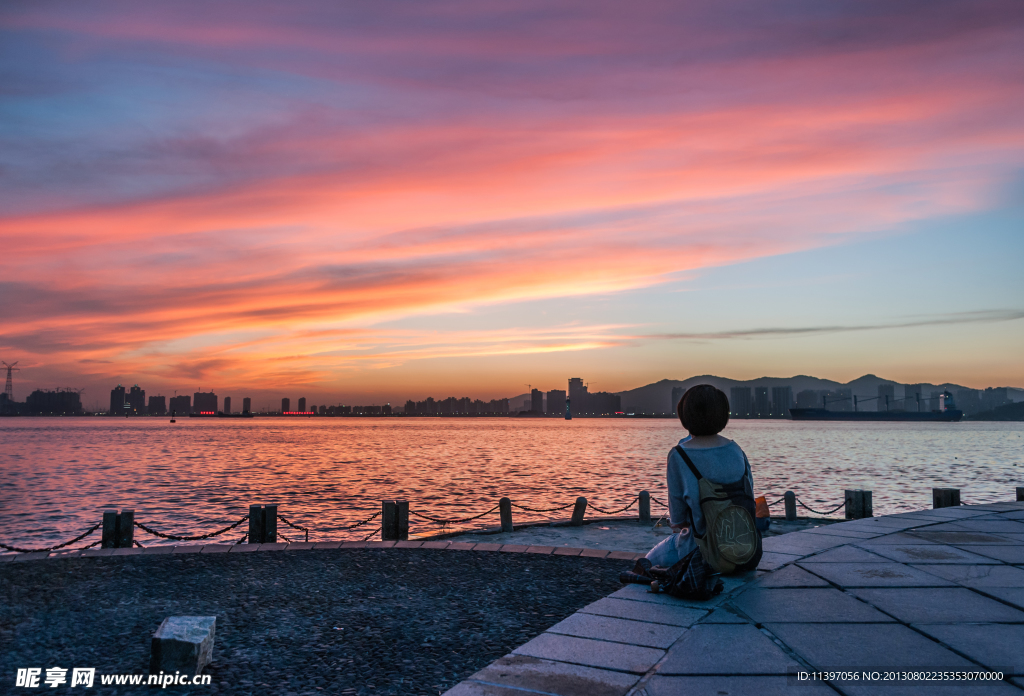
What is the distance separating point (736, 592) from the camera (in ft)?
18.6

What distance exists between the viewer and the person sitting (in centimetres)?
548

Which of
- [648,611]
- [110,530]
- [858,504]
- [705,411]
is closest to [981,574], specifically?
[705,411]

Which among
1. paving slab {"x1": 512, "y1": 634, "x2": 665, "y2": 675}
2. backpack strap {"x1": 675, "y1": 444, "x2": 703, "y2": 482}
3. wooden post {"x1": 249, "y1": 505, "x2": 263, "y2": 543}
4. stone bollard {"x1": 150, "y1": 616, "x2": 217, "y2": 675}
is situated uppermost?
backpack strap {"x1": 675, "y1": 444, "x2": 703, "y2": 482}

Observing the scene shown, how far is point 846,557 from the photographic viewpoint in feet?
23.3

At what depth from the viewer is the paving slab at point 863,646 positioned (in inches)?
157

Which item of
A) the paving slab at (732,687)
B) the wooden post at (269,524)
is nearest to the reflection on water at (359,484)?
the wooden post at (269,524)

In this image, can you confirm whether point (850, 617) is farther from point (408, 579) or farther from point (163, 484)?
point (163, 484)

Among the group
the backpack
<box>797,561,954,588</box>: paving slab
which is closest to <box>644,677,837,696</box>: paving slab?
the backpack

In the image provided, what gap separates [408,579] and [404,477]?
3647 centimetres

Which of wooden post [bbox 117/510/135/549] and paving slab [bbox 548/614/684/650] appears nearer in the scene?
paving slab [bbox 548/614/684/650]

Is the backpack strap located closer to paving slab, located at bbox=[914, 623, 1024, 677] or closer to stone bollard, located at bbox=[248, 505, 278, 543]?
paving slab, located at bbox=[914, 623, 1024, 677]

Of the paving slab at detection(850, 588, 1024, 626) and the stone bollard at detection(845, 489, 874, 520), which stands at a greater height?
the paving slab at detection(850, 588, 1024, 626)

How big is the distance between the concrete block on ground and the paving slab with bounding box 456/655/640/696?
1.63 m

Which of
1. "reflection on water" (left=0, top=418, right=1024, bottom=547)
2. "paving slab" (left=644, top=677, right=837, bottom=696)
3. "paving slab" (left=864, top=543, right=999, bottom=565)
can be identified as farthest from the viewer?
"reflection on water" (left=0, top=418, right=1024, bottom=547)
